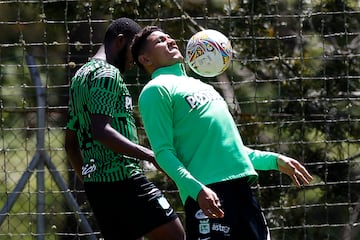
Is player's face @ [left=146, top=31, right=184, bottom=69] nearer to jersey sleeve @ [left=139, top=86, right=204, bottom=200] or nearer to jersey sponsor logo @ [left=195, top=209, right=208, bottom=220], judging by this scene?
jersey sleeve @ [left=139, top=86, right=204, bottom=200]

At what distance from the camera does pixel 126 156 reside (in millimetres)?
5262

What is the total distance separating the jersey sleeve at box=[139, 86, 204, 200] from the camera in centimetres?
445

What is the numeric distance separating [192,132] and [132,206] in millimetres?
893

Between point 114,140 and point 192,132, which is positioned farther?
point 114,140

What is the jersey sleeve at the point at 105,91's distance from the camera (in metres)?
5.26

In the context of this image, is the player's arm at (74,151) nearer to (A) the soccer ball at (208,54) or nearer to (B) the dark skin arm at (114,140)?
(B) the dark skin arm at (114,140)

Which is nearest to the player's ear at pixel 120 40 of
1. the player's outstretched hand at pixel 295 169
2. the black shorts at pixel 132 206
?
the black shorts at pixel 132 206

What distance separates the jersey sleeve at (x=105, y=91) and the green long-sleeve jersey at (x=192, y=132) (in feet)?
1.98

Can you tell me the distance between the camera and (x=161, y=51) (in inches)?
194

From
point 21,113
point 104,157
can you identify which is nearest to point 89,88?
point 104,157

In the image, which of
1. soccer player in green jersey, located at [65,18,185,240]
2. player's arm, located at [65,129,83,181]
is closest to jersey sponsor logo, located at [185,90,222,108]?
soccer player in green jersey, located at [65,18,185,240]

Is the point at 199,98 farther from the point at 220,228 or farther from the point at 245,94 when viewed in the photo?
the point at 245,94

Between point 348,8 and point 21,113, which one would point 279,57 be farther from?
point 21,113

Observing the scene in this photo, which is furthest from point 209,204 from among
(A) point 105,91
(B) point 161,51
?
(A) point 105,91
